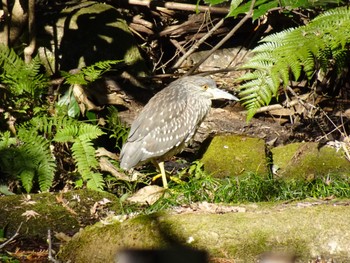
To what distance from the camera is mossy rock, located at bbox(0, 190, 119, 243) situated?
268 inches

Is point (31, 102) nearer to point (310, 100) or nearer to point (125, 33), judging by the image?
point (125, 33)

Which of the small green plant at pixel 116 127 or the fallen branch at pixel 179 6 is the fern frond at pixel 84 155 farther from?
the fallen branch at pixel 179 6

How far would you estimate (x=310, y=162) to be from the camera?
8.17 metres

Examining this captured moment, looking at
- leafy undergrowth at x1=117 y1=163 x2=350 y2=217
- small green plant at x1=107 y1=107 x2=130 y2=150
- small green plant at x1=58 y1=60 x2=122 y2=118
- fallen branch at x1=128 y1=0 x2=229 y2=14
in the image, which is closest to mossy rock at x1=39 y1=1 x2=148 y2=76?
fallen branch at x1=128 y1=0 x2=229 y2=14

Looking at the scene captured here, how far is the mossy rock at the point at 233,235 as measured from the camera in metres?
5.14

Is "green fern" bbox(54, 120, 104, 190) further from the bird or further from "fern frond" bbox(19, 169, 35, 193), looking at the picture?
"fern frond" bbox(19, 169, 35, 193)

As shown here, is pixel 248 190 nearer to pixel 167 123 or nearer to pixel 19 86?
pixel 167 123

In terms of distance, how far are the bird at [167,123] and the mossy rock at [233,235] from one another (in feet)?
9.21

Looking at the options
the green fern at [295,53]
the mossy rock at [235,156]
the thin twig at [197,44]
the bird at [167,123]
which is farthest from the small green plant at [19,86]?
the green fern at [295,53]

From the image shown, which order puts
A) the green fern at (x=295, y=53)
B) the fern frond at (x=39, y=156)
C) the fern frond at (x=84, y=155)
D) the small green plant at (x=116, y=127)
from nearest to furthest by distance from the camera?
1. the green fern at (x=295, y=53)
2. the fern frond at (x=39, y=156)
3. the fern frond at (x=84, y=155)
4. the small green plant at (x=116, y=127)

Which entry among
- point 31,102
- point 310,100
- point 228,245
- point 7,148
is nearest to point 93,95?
point 31,102

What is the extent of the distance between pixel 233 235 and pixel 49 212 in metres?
2.56

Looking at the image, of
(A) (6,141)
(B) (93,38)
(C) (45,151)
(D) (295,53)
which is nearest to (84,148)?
(C) (45,151)

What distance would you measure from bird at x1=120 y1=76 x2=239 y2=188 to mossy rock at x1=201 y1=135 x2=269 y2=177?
346 millimetres
